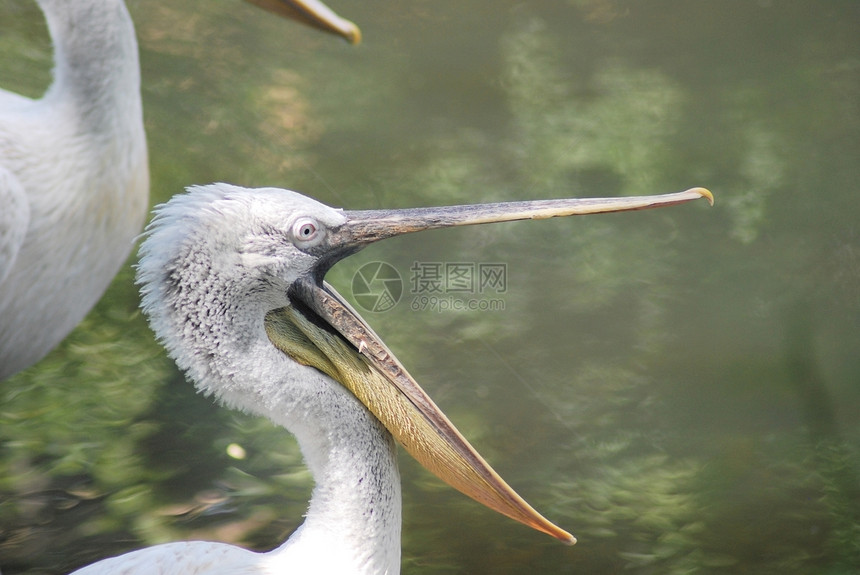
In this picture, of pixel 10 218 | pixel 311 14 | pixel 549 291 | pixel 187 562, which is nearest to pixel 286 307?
pixel 187 562

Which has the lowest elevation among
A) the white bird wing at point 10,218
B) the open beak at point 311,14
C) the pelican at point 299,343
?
the pelican at point 299,343

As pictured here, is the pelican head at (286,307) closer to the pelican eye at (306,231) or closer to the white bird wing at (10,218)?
the pelican eye at (306,231)

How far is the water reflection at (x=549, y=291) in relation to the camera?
88.1 inches

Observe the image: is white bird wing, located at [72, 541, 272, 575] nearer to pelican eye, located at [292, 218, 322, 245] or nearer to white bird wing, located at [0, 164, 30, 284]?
pelican eye, located at [292, 218, 322, 245]

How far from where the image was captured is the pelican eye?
1.28 metres

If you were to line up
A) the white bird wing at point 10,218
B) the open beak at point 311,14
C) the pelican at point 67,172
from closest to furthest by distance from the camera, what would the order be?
1. the white bird wing at point 10,218
2. the pelican at point 67,172
3. the open beak at point 311,14

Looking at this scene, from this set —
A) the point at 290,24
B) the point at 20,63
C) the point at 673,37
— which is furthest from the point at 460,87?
the point at 20,63

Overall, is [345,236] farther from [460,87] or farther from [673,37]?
[673,37]

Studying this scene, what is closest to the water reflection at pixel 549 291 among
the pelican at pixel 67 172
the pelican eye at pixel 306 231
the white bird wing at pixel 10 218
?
the pelican at pixel 67 172

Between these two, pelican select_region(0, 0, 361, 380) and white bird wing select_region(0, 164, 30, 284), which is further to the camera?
pelican select_region(0, 0, 361, 380)

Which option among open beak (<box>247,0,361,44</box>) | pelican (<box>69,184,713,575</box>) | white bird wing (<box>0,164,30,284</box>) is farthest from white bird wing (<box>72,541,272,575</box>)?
open beak (<box>247,0,361,44</box>)

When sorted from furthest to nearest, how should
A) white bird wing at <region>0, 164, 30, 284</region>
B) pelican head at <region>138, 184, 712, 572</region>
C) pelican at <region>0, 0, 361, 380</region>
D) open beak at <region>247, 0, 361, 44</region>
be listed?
open beak at <region>247, 0, 361, 44</region> → pelican at <region>0, 0, 361, 380</region> → white bird wing at <region>0, 164, 30, 284</region> → pelican head at <region>138, 184, 712, 572</region>

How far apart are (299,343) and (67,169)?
712mm

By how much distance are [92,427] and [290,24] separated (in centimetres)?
A: 171
